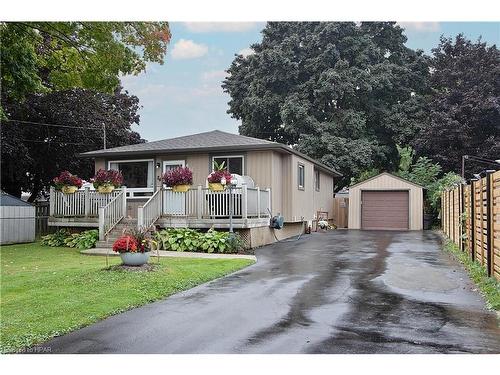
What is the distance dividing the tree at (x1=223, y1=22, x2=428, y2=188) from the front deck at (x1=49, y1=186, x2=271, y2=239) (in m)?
14.0

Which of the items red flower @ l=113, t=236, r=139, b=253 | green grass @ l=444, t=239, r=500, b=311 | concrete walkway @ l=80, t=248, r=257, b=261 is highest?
red flower @ l=113, t=236, r=139, b=253

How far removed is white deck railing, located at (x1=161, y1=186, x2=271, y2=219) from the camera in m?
13.1

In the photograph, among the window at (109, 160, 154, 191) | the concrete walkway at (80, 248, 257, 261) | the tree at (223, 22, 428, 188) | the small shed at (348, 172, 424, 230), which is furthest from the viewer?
the tree at (223, 22, 428, 188)

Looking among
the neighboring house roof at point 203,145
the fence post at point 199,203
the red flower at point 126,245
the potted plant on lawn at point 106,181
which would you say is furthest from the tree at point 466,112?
the red flower at point 126,245

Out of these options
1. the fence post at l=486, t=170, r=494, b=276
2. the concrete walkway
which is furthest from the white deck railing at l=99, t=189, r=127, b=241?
the fence post at l=486, t=170, r=494, b=276

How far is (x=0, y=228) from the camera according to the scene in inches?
572

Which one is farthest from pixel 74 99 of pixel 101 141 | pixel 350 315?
pixel 350 315

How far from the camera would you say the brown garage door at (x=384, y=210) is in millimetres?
23344

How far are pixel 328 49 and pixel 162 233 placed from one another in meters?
19.0

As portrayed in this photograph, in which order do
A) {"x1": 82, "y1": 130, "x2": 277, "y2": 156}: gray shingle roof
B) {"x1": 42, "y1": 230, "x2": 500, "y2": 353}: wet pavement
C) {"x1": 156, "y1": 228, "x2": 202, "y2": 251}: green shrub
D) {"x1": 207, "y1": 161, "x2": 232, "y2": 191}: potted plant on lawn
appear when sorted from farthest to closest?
{"x1": 82, "y1": 130, "x2": 277, "y2": 156}: gray shingle roof, {"x1": 207, "y1": 161, "x2": 232, "y2": 191}: potted plant on lawn, {"x1": 156, "y1": 228, "x2": 202, "y2": 251}: green shrub, {"x1": 42, "y1": 230, "x2": 500, "y2": 353}: wet pavement

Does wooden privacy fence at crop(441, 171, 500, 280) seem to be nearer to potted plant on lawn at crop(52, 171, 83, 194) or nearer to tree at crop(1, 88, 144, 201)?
potted plant on lawn at crop(52, 171, 83, 194)

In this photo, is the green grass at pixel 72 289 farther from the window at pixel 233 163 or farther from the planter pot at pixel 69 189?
the window at pixel 233 163
